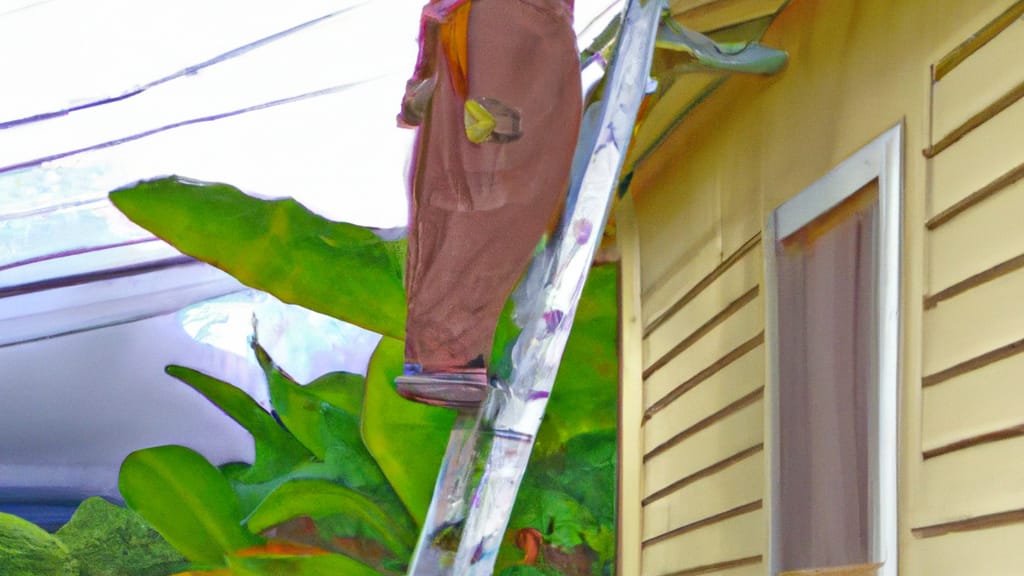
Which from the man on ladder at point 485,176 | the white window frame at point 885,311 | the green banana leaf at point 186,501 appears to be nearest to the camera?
the white window frame at point 885,311

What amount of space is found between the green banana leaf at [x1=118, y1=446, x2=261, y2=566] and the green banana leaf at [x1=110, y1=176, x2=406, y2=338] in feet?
1.39

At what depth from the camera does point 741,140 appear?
6.80ft

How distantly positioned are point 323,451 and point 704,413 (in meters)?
0.90

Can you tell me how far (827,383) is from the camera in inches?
64.5

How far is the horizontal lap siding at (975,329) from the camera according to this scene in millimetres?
1161

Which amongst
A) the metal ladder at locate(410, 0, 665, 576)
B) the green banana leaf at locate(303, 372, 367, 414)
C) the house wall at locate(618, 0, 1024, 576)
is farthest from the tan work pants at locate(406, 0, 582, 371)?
the green banana leaf at locate(303, 372, 367, 414)

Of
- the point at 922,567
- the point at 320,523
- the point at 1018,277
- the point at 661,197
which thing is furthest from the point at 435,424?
the point at 1018,277

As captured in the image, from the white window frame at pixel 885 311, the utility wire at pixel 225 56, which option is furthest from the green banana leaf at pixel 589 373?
the white window frame at pixel 885 311

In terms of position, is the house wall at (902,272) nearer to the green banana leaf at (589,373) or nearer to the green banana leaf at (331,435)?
the green banana leaf at (589,373)

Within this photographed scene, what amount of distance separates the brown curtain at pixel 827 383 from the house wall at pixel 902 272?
0.10 metres

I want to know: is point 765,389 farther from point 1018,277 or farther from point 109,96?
point 109,96

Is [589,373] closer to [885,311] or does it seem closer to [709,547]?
[709,547]

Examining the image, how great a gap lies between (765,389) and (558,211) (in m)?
0.48

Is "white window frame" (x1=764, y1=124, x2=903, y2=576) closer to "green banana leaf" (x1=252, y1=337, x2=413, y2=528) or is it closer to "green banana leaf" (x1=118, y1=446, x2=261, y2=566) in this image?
"green banana leaf" (x1=252, y1=337, x2=413, y2=528)
